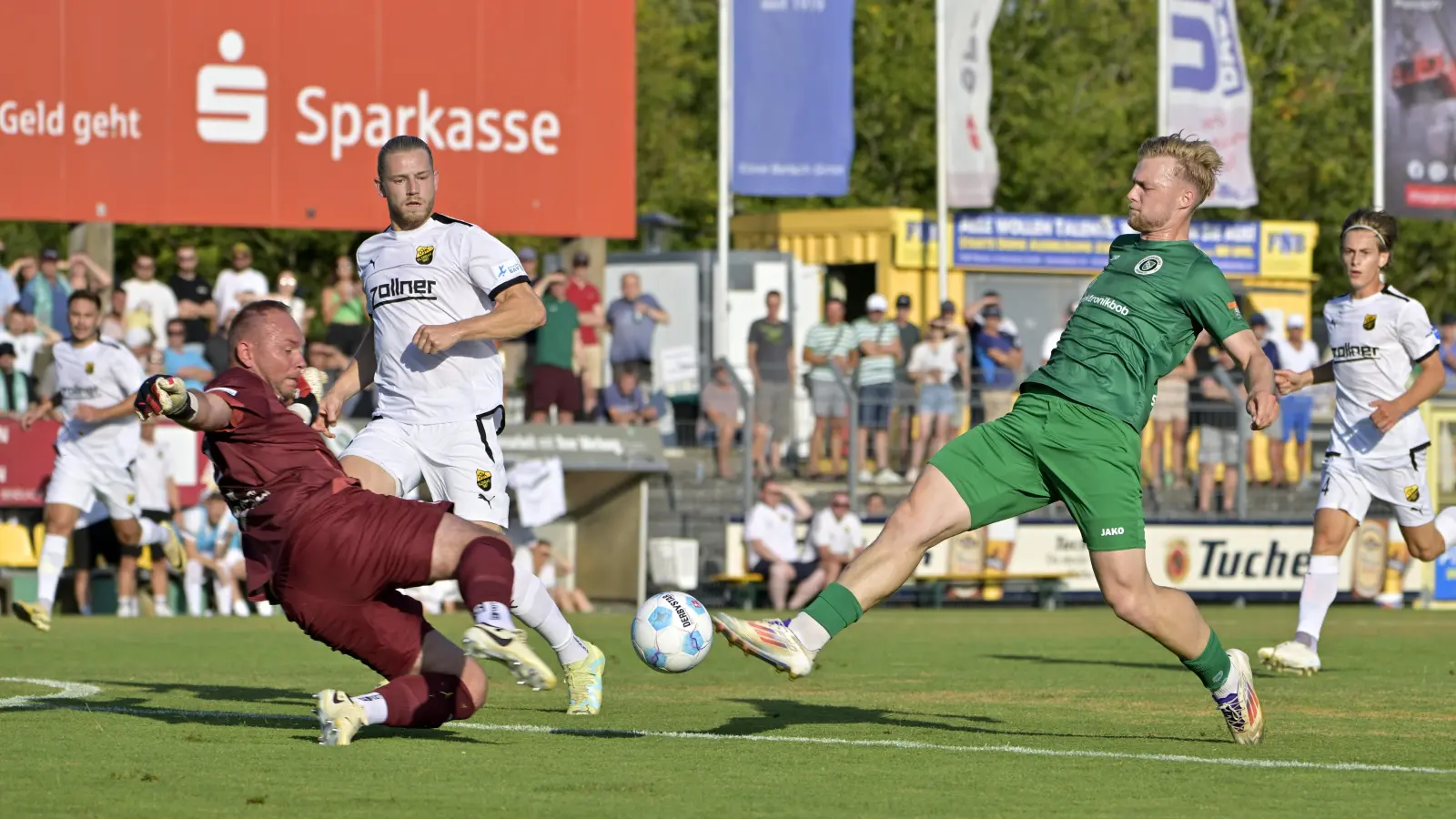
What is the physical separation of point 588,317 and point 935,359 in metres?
3.81

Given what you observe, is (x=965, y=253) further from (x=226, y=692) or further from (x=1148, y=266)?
(x=1148, y=266)

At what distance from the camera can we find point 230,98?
23.9m

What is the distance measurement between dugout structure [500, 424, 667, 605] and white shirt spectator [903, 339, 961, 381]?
3.21 meters

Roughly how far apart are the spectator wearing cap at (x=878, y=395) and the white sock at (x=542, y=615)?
47.8ft

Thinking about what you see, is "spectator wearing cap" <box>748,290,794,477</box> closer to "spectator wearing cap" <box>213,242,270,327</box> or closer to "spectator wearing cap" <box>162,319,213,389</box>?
"spectator wearing cap" <box>213,242,270,327</box>

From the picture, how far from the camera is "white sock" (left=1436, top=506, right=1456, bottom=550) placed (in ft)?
46.4

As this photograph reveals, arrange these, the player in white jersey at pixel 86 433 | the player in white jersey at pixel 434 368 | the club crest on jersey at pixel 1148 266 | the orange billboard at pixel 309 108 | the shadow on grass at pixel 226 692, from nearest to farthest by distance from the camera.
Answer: the club crest on jersey at pixel 1148 266 → the player in white jersey at pixel 434 368 → the shadow on grass at pixel 226 692 → the player in white jersey at pixel 86 433 → the orange billboard at pixel 309 108

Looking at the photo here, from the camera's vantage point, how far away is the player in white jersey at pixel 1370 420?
1298 centimetres

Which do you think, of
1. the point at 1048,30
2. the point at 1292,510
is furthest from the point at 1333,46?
the point at 1292,510

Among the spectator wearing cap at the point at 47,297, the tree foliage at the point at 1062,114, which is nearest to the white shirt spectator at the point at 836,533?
the spectator wearing cap at the point at 47,297

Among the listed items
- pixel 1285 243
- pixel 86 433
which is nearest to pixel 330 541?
pixel 86 433

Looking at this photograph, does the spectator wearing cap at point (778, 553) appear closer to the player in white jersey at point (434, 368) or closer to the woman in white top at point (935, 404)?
the woman in white top at point (935, 404)

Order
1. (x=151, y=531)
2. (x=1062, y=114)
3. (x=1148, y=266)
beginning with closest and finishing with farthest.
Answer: (x=1148, y=266) < (x=151, y=531) < (x=1062, y=114)

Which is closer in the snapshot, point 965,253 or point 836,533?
point 836,533
